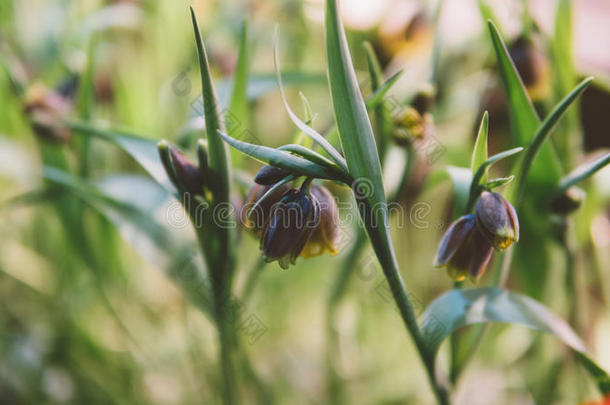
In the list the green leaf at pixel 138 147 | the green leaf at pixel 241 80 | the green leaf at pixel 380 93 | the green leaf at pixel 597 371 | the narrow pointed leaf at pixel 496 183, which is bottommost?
the green leaf at pixel 597 371

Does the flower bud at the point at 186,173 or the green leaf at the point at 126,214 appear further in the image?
the green leaf at the point at 126,214

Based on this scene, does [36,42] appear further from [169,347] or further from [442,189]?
[442,189]

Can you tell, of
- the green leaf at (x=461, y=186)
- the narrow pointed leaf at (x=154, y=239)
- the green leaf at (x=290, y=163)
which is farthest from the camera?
the narrow pointed leaf at (x=154, y=239)

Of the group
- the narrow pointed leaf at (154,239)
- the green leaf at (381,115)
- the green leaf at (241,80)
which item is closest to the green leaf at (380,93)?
the green leaf at (381,115)

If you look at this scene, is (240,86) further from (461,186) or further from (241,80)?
(461,186)

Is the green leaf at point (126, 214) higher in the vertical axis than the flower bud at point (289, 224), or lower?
higher

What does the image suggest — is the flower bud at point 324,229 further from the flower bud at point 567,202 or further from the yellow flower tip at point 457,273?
the flower bud at point 567,202

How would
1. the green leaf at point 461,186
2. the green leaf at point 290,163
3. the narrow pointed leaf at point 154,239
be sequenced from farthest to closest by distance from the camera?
1. the narrow pointed leaf at point 154,239
2. the green leaf at point 461,186
3. the green leaf at point 290,163

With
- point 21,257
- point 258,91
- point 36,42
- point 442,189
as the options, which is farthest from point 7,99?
point 442,189
